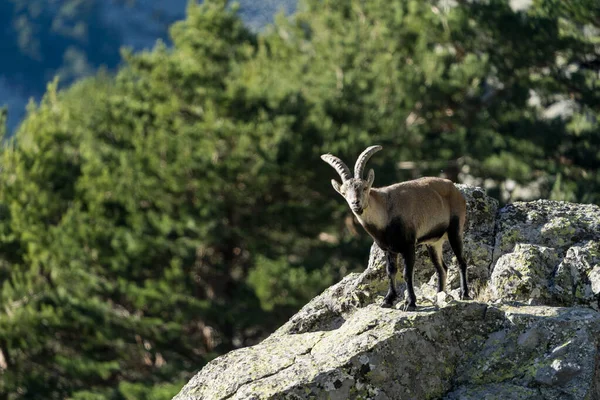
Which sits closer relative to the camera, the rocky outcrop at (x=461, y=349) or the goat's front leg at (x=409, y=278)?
the rocky outcrop at (x=461, y=349)

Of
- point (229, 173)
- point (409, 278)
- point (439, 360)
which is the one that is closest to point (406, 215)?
point (409, 278)

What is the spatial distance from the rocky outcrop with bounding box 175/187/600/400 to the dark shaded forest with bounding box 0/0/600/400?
16.7 meters

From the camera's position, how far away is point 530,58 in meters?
28.5

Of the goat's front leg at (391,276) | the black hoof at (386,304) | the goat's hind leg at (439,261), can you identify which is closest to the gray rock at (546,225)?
the goat's hind leg at (439,261)

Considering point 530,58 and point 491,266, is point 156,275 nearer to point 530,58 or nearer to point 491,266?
point 530,58

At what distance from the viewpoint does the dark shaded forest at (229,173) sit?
28656mm

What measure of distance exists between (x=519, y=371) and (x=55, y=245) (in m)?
24.4

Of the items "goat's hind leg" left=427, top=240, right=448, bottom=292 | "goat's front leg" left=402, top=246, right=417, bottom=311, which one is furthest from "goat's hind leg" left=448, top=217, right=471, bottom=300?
"goat's front leg" left=402, top=246, right=417, bottom=311

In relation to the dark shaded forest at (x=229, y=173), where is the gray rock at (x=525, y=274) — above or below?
below

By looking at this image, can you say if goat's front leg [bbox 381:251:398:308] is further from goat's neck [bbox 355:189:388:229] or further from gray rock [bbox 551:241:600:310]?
gray rock [bbox 551:241:600:310]

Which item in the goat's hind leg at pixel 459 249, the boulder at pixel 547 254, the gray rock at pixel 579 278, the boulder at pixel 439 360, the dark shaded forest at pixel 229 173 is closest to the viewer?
the boulder at pixel 439 360

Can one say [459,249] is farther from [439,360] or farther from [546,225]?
[439,360]

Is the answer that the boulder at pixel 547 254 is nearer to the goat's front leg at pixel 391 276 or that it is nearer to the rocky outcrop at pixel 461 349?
the rocky outcrop at pixel 461 349

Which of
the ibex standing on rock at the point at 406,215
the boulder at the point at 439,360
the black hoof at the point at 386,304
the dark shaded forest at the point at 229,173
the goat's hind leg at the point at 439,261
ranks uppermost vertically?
the dark shaded forest at the point at 229,173
